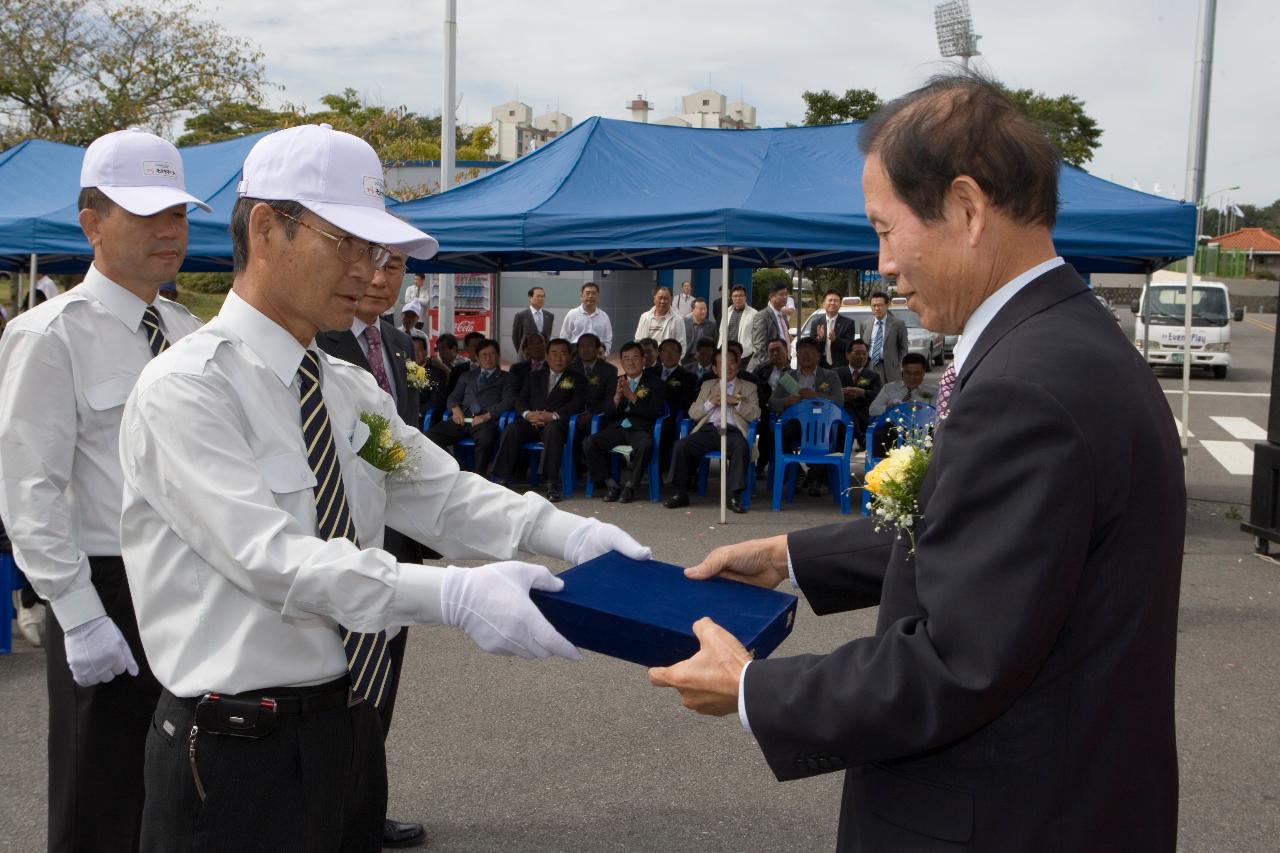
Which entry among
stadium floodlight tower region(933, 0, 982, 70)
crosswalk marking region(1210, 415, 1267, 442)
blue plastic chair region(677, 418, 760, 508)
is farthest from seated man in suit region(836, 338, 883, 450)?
stadium floodlight tower region(933, 0, 982, 70)

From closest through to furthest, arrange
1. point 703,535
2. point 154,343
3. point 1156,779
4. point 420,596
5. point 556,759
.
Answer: point 1156,779 < point 420,596 < point 154,343 < point 556,759 < point 703,535

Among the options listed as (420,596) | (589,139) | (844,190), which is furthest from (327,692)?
(589,139)

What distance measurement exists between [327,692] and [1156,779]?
1458 millimetres

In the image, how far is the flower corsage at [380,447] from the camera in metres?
2.30

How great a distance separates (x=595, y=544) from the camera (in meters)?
2.55

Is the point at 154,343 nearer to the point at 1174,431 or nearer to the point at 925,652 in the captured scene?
the point at 925,652

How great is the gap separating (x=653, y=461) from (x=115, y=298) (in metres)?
7.51

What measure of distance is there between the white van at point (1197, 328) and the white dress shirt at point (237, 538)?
2276 centimetres

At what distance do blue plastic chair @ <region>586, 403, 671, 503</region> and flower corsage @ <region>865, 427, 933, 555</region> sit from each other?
8423mm

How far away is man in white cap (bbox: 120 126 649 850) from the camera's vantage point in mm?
1853

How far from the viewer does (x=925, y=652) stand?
1.48 m

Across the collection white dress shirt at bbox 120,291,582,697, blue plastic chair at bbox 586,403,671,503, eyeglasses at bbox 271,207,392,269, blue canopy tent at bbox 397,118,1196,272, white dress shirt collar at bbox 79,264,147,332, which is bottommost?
blue plastic chair at bbox 586,403,671,503

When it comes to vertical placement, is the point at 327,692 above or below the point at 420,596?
below

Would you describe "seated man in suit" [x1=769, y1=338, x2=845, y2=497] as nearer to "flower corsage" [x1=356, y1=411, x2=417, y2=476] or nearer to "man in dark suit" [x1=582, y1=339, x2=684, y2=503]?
"man in dark suit" [x1=582, y1=339, x2=684, y2=503]
